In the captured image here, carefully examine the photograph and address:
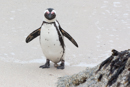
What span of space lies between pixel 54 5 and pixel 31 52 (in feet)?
8.61

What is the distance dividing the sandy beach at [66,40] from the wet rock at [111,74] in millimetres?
689

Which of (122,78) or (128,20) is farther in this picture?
(128,20)

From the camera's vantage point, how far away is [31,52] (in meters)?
5.35

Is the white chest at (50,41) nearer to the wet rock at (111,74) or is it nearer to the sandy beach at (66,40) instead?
the sandy beach at (66,40)

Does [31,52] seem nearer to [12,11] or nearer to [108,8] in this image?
[12,11]

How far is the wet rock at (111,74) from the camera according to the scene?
281 centimetres

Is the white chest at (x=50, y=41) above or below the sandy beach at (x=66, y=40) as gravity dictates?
above

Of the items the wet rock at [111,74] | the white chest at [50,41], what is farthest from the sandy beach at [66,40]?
the wet rock at [111,74]

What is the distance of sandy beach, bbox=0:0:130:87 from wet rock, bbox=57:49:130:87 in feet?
2.26

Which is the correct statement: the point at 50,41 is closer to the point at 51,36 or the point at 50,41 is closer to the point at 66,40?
the point at 51,36

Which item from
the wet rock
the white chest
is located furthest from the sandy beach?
the wet rock

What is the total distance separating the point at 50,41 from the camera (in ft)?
14.4

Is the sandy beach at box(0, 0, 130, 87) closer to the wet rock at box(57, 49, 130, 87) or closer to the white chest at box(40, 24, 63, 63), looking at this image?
the white chest at box(40, 24, 63, 63)

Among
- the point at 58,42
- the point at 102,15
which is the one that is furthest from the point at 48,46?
the point at 102,15
